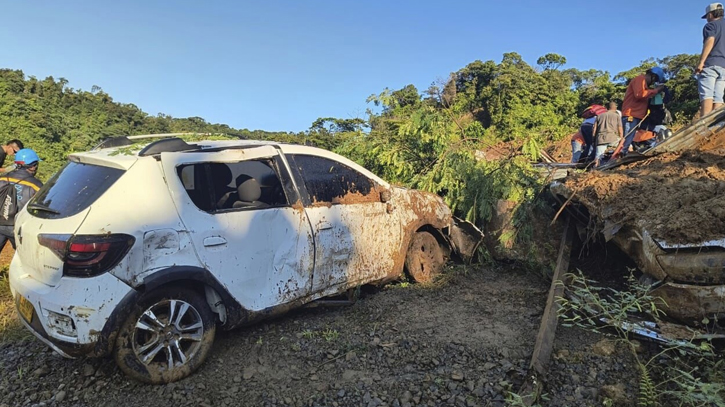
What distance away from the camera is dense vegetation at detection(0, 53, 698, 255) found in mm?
6062

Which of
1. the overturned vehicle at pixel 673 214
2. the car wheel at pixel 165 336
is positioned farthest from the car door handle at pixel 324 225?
the overturned vehicle at pixel 673 214

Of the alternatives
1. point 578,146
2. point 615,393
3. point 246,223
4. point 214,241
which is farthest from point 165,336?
point 578,146

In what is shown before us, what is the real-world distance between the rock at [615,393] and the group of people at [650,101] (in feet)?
14.2

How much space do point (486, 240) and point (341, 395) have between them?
3.46m

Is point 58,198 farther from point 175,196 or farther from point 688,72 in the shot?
point 688,72

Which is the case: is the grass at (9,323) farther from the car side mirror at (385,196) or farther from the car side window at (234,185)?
the car side mirror at (385,196)

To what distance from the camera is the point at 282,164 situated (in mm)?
3984

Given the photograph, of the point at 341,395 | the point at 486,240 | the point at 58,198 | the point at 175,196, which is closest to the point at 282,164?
the point at 175,196

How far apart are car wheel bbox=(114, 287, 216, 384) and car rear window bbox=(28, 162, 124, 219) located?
2.72 ft

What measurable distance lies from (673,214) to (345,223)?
2874mm

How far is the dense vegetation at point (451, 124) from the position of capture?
6062 millimetres

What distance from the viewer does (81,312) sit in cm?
282

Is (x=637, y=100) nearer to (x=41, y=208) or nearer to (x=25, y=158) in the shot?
(x=41, y=208)

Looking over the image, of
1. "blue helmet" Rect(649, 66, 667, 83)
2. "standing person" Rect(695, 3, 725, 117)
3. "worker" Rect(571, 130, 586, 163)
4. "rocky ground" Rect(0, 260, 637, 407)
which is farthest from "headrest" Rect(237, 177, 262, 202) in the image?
"worker" Rect(571, 130, 586, 163)
